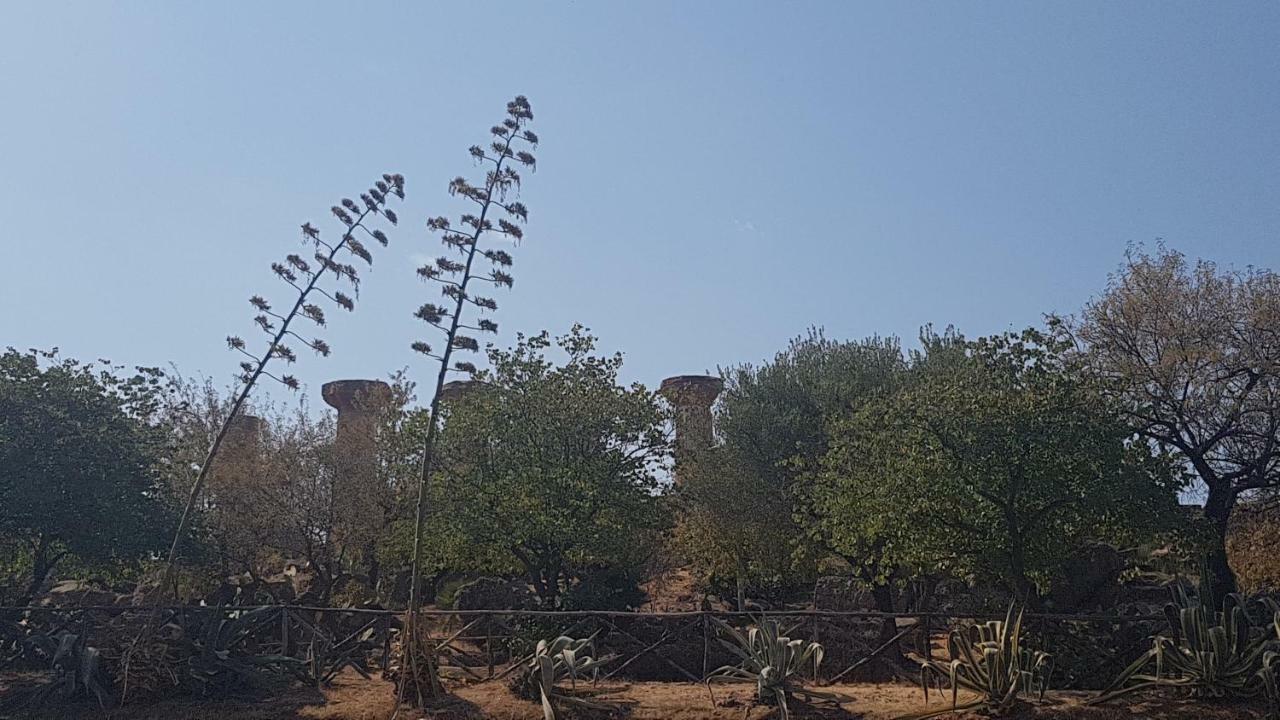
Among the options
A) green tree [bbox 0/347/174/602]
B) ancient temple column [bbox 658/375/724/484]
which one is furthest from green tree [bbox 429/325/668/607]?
green tree [bbox 0/347/174/602]

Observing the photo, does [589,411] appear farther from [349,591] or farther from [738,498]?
[349,591]

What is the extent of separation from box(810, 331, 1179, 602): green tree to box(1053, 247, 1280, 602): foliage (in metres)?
3.74

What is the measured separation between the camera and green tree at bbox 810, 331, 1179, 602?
14852mm

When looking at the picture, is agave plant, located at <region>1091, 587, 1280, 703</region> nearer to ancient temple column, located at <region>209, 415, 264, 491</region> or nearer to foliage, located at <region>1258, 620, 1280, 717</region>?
foliage, located at <region>1258, 620, 1280, 717</region>

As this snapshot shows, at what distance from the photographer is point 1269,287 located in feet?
66.7

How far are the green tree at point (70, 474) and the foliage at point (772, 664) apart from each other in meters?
12.2

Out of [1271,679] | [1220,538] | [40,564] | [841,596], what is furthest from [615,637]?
[1220,538]

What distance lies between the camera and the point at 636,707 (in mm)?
12594

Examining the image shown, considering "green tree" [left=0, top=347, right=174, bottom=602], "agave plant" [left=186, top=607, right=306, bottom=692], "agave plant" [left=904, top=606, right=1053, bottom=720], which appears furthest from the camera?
"green tree" [left=0, top=347, right=174, bottom=602]

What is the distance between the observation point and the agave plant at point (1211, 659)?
11531mm

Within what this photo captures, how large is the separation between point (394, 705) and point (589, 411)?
10473 mm

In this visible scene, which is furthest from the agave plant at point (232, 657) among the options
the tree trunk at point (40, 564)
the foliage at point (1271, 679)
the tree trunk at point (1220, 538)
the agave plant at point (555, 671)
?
the tree trunk at point (1220, 538)

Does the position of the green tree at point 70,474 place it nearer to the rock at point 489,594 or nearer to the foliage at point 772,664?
the rock at point 489,594

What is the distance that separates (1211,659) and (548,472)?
13069 millimetres
